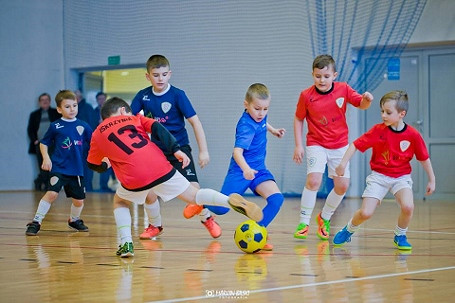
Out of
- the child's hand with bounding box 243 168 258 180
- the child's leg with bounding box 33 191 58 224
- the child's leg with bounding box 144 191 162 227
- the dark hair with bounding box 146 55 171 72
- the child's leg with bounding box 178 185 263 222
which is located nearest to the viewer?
the child's leg with bounding box 178 185 263 222

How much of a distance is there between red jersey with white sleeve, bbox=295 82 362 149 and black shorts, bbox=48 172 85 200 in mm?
2388

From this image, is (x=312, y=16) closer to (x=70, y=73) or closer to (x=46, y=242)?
(x=70, y=73)

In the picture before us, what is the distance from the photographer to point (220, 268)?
475 centimetres

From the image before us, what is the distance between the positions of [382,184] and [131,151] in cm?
196

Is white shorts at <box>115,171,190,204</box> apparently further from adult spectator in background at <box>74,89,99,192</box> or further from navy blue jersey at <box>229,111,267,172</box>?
adult spectator in background at <box>74,89,99,192</box>

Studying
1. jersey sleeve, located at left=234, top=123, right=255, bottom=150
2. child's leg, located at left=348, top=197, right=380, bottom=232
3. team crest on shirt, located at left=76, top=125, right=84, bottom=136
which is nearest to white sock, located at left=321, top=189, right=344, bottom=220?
child's leg, located at left=348, top=197, right=380, bottom=232

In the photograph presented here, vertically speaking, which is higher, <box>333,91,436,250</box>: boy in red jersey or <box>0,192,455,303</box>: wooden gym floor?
<box>333,91,436,250</box>: boy in red jersey

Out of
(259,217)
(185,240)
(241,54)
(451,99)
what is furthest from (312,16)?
(259,217)

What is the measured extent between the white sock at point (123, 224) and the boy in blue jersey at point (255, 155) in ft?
2.87

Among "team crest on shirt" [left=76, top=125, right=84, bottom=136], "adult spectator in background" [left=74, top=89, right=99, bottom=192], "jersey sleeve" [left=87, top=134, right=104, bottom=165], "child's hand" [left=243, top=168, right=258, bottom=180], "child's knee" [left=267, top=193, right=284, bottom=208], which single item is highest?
"adult spectator in background" [left=74, top=89, right=99, bottom=192]

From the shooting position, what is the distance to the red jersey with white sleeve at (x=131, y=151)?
527 centimetres

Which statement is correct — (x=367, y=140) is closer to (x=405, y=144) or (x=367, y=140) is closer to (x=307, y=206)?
(x=405, y=144)

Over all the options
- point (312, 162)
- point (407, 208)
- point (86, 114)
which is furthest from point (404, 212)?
point (86, 114)

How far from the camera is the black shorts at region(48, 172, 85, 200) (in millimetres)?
7406
